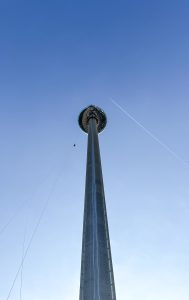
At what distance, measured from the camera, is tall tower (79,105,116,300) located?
81.3 ft

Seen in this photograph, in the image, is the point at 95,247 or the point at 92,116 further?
the point at 92,116

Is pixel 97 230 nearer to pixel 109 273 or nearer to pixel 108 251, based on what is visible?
pixel 108 251

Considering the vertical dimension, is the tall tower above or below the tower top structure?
below

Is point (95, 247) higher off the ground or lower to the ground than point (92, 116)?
lower

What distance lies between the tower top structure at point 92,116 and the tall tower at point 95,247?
1996 centimetres

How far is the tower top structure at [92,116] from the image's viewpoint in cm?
6034

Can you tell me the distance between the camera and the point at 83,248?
1139 inches

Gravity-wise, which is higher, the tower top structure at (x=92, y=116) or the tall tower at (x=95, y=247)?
the tower top structure at (x=92, y=116)

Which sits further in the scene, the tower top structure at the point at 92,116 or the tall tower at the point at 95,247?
the tower top structure at the point at 92,116

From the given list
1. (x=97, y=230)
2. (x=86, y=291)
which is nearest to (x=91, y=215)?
(x=97, y=230)

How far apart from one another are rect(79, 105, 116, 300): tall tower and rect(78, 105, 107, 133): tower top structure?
65.5 ft

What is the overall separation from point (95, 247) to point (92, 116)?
35228 mm

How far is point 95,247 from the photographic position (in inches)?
1085

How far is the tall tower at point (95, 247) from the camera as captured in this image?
24.8 m
